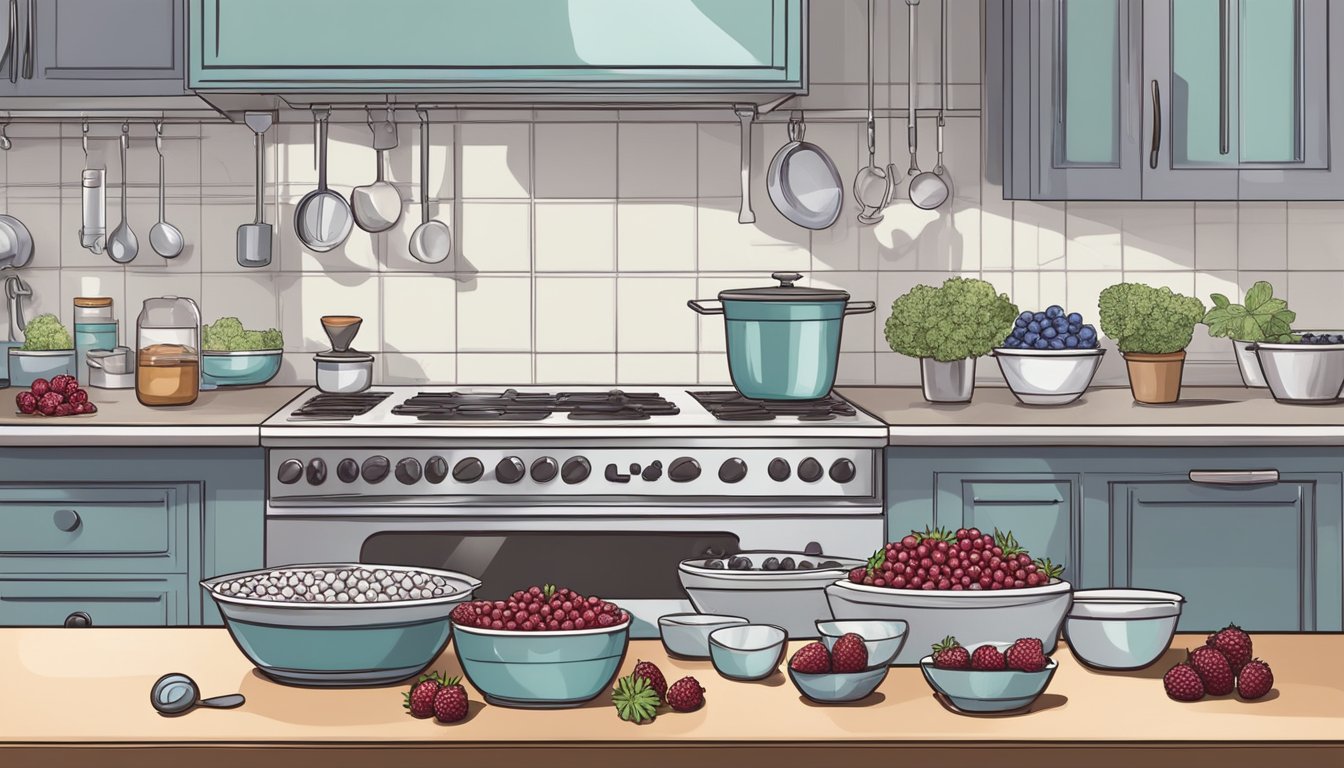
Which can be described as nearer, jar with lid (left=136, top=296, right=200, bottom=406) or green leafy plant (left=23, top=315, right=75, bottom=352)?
jar with lid (left=136, top=296, right=200, bottom=406)

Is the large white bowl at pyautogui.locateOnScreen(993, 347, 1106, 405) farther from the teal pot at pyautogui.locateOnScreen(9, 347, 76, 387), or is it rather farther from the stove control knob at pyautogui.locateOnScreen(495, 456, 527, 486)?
the teal pot at pyautogui.locateOnScreen(9, 347, 76, 387)

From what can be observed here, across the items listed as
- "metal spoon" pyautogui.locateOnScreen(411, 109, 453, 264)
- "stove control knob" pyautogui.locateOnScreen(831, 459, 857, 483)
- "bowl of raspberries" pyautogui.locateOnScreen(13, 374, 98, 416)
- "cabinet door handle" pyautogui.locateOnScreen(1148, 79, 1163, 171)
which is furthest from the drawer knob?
"cabinet door handle" pyautogui.locateOnScreen(1148, 79, 1163, 171)

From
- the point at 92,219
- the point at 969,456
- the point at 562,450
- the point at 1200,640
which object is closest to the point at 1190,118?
the point at 969,456

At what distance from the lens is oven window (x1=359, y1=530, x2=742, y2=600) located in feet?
8.64

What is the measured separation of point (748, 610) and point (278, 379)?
218cm

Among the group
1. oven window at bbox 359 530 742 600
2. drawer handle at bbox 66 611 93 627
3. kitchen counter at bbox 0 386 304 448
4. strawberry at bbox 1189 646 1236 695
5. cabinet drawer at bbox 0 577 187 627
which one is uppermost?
kitchen counter at bbox 0 386 304 448

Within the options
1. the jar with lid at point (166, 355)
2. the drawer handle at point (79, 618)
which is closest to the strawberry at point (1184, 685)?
the drawer handle at point (79, 618)

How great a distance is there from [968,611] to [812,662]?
0.19 metres

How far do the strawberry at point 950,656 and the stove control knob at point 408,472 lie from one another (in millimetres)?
1558

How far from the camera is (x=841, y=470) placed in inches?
104

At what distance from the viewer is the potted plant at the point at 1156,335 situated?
296cm

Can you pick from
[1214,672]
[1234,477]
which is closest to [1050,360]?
[1234,477]

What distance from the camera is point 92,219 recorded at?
3.31 m

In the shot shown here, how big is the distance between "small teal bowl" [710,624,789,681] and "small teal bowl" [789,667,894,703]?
62 millimetres
